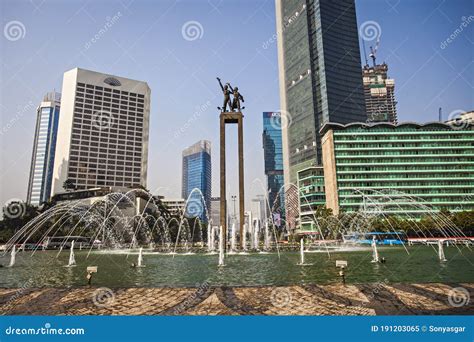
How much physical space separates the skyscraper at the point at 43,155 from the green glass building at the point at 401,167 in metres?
136

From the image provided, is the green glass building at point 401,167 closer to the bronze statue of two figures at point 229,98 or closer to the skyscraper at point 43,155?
the bronze statue of two figures at point 229,98

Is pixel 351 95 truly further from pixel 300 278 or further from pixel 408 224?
pixel 300 278

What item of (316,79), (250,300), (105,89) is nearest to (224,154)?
(250,300)

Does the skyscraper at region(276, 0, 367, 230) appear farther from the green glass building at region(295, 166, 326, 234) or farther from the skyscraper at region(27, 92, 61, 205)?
the skyscraper at region(27, 92, 61, 205)

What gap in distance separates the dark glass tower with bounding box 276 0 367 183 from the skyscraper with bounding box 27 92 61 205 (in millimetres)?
123667

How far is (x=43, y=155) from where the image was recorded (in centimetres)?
15725

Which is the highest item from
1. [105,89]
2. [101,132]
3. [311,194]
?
[105,89]

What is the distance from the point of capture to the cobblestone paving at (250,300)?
7543 millimetres

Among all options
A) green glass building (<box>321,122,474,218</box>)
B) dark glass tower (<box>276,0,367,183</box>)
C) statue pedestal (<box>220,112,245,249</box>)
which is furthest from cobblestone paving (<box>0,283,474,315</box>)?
dark glass tower (<box>276,0,367,183</box>)

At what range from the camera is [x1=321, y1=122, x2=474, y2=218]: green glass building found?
87688 mm

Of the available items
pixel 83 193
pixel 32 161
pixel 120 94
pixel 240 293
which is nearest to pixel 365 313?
pixel 240 293

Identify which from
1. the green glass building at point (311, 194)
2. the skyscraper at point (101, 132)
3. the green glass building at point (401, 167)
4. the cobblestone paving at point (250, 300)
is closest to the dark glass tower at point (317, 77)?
the green glass building at point (311, 194)

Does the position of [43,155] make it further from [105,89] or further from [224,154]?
[224,154]

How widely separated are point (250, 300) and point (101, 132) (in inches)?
5338
